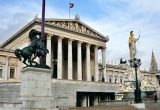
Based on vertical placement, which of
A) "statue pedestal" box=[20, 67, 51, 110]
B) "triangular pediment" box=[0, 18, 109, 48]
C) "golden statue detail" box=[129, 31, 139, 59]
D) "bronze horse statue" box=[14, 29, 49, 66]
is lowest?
"statue pedestal" box=[20, 67, 51, 110]

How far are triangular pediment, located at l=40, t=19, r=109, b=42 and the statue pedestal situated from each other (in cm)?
3694

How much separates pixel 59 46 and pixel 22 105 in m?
38.0

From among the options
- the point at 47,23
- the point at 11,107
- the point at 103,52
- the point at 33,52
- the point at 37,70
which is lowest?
the point at 11,107

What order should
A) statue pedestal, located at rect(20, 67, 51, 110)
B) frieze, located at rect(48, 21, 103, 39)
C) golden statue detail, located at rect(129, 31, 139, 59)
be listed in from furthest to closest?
1. frieze, located at rect(48, 21, 103, 39)
2. golden statue detail, located at rect(129, 31, 139, 59)
3. statue pedestal, located at rect(20, 67, 51, 110)

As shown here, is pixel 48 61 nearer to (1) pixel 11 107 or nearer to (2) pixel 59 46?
(2) pixel 59 46

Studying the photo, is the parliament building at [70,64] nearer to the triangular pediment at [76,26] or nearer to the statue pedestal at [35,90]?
the triangular pediment at [76,26]

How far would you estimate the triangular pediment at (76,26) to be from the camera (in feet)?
187

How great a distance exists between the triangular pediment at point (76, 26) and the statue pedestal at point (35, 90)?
36.9 m

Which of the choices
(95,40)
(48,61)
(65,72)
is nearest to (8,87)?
(48,61)

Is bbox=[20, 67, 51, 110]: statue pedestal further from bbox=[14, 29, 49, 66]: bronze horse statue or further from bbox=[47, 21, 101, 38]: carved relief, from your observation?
bbox=[47, 21, 101, 38]: carved relief

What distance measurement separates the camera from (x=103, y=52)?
67062mm

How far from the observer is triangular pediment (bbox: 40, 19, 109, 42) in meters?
56.9

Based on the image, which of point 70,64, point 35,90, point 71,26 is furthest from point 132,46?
point 71,26

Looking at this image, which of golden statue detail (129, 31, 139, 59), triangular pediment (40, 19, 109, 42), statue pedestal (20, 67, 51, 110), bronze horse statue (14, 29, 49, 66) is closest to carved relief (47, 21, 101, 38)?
triangular pediment (40, 19, 109, 42)
